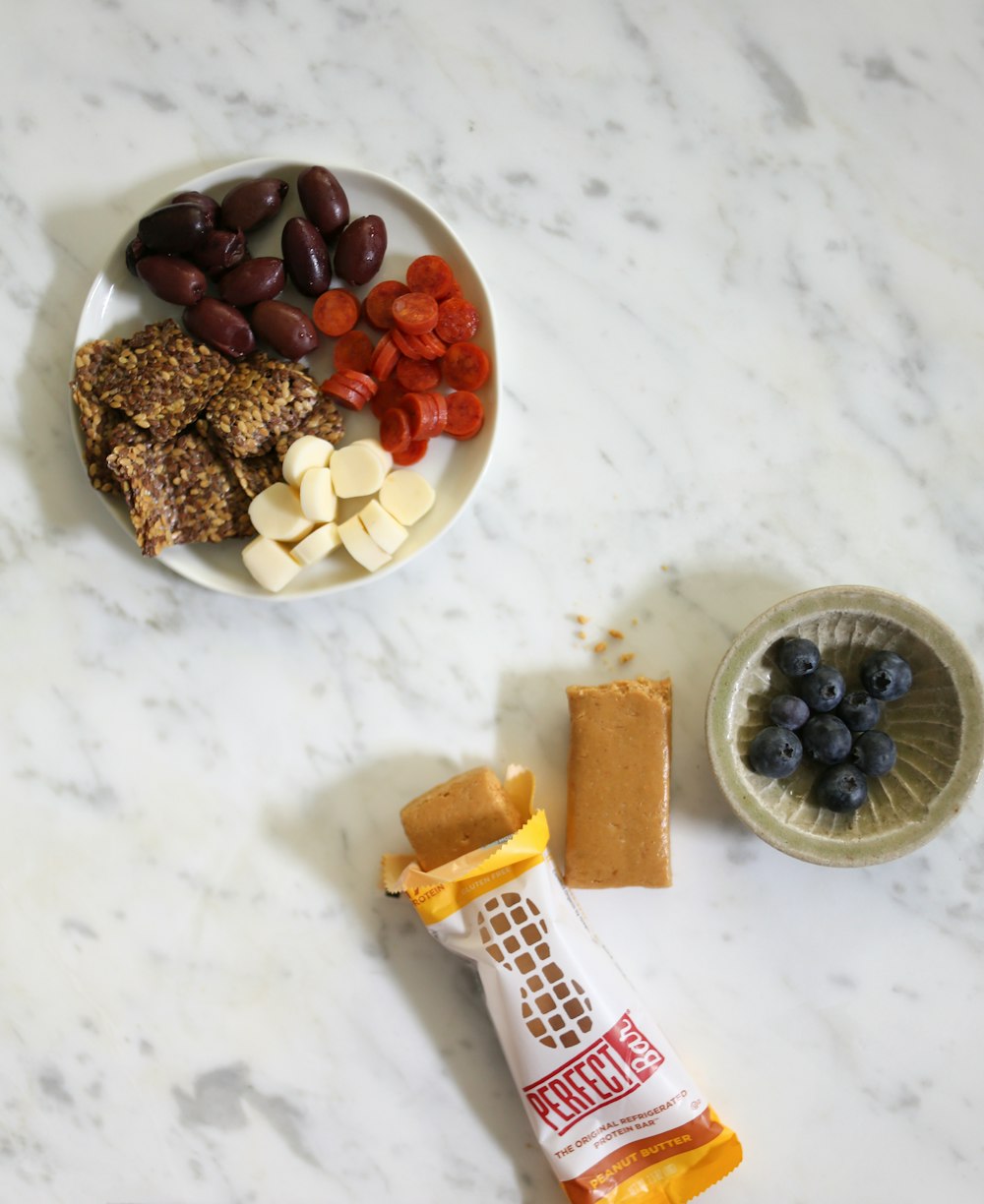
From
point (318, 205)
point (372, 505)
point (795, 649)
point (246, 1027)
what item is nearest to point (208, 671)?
point (372, 505)

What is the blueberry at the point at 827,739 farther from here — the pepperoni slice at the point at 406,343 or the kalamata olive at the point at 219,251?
the kalamata olive at the point at 219,251

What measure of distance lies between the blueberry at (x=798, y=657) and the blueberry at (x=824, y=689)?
0.5 inches

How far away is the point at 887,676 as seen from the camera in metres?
1.36

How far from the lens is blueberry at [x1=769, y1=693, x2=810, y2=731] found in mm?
1370

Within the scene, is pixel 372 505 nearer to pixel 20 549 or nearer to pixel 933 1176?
pixel 20 549

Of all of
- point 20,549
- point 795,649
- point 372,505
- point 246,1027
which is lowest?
point 246,1027

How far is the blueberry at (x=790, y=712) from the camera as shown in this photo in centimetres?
137

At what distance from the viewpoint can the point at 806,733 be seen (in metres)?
1.39

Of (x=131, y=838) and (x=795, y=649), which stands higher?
(x=795, y=649)

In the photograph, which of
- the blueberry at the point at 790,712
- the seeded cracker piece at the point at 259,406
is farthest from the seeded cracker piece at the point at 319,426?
the blueberry at the point at 790,712

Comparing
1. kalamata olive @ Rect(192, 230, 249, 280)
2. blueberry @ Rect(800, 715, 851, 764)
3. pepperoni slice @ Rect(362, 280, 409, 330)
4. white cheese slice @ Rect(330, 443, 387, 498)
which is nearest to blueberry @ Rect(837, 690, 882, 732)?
blueberry @ Rect(800, 715, 851, 764)

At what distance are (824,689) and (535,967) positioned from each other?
0.55 meters

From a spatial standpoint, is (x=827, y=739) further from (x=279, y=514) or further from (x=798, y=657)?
(x=279, y=514)

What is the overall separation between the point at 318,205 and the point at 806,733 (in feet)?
3.29
